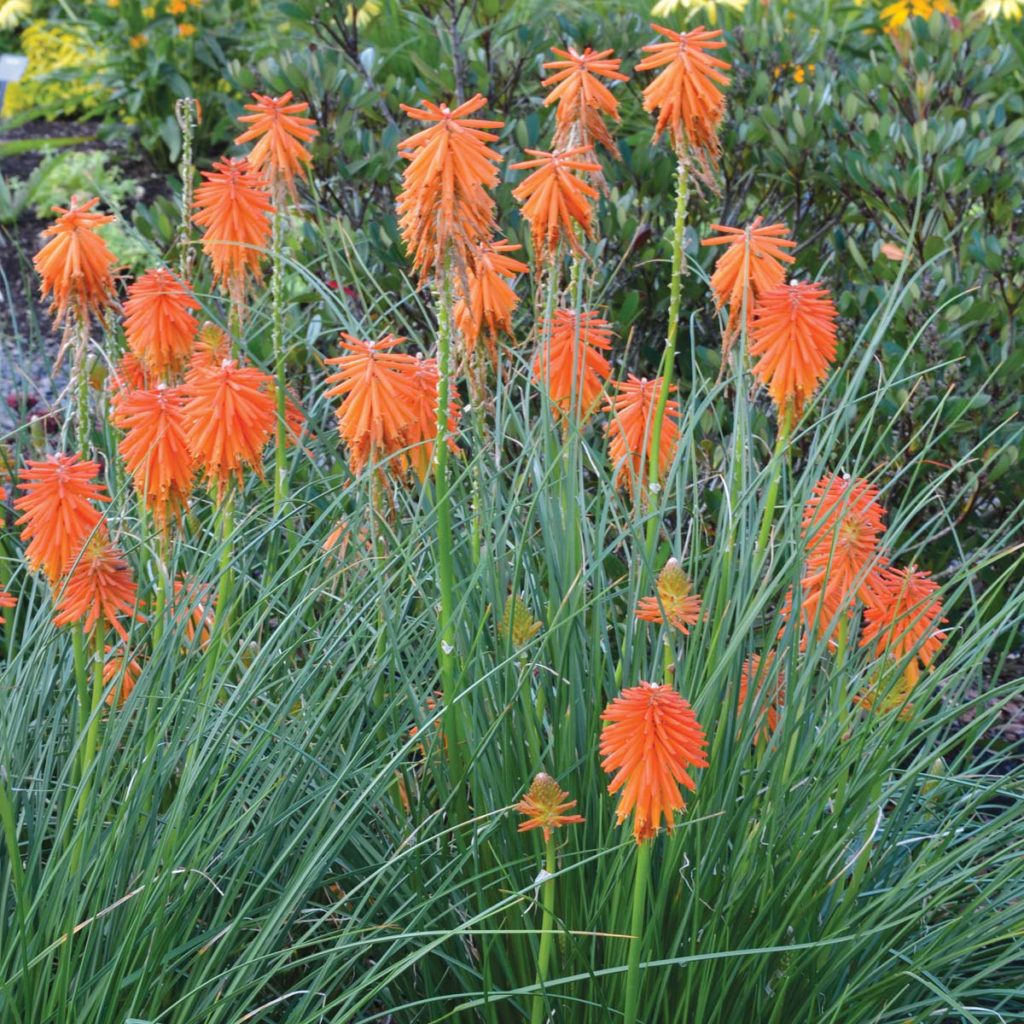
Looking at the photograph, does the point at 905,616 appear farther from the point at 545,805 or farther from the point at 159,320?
the point at 159,320

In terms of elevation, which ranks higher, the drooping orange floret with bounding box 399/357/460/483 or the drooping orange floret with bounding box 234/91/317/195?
the drooping orange floret with bounding box 234/91/317/195

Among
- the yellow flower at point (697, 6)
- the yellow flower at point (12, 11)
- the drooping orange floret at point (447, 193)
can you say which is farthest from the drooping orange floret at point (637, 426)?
the yellow flower at point (12, 11)

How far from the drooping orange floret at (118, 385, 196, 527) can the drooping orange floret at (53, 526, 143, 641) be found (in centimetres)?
10

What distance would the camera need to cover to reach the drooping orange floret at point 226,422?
2.22 meters

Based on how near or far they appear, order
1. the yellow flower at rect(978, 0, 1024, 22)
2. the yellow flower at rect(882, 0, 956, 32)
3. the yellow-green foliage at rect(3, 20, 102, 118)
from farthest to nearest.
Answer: the yellow-green foliage at rect(3, 20, 102, 118) < the yellow flower at rect(882, 0, 956, 32) < the yellow flower at rect(978, 0, 1024, 22)

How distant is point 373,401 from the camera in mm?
2199

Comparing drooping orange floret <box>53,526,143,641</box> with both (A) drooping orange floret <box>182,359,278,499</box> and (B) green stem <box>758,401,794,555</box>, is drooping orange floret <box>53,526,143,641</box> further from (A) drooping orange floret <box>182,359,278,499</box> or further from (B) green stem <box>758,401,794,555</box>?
(B) green stem <box>758,401,794,555</box>

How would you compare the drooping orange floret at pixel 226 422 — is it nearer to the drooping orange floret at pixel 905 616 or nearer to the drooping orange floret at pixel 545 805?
the drooping orange floret at pixel 545 805

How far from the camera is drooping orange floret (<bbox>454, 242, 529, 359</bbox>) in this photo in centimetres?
235

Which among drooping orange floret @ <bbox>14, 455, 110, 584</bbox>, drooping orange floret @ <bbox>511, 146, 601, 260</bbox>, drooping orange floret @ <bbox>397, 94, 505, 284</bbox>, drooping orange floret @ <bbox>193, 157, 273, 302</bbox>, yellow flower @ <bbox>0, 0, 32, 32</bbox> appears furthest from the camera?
yellow flower @ <bbox>0, 0, 32, 32</bbox>

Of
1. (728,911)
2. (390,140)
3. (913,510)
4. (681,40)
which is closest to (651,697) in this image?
(728,911)

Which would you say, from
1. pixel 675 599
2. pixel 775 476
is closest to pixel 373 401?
pixel 675 599

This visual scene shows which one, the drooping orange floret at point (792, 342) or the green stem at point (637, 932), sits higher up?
the drooping orange floret at point (792, 342)

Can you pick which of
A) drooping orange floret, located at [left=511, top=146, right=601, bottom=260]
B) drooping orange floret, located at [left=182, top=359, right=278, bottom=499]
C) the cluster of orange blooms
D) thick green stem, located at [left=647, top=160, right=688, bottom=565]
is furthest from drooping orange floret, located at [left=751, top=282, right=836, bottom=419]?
drooping orange floret, located at [left=182, top=359, right=278, bottom=499]
